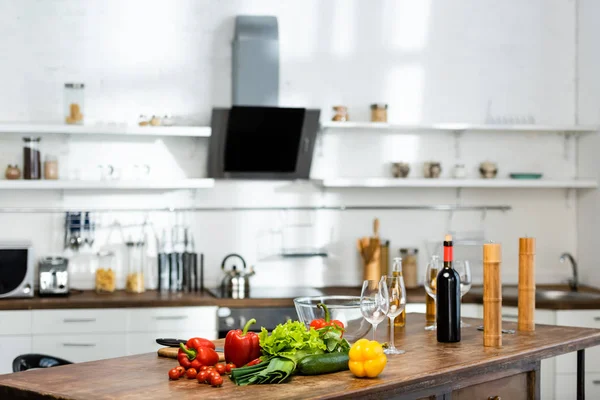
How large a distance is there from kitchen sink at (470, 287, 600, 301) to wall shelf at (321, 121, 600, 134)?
111 cm

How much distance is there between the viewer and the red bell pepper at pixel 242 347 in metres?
2.62

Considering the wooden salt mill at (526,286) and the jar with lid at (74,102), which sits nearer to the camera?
the wooden salt mill at (526,286)

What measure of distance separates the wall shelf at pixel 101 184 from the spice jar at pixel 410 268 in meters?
1.44

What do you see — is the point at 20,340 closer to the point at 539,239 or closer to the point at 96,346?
the point at 96,346

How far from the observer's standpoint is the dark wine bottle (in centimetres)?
316

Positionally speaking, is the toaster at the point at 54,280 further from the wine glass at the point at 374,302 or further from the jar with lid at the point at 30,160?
the wine glass at the point at 374,302

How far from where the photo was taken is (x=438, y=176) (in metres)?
5.98

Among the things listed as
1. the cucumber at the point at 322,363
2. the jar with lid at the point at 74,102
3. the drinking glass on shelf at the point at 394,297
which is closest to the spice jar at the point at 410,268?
the jar with lid at the point at 74,102

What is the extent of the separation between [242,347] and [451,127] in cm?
354

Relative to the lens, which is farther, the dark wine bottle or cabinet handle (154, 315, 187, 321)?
cabinet handle (154, 315, 187, 321)

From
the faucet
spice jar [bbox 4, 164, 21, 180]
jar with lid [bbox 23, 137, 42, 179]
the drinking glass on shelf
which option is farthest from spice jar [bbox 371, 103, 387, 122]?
the drinking glass on shelf

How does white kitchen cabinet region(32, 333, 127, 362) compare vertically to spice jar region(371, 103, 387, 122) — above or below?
below

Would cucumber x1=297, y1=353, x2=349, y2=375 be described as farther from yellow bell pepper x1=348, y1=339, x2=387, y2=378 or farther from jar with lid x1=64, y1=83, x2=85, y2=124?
jar with lid x1=64, y1=83, x2=85, y2=124

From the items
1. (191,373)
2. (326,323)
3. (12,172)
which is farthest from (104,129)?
(191,373)
